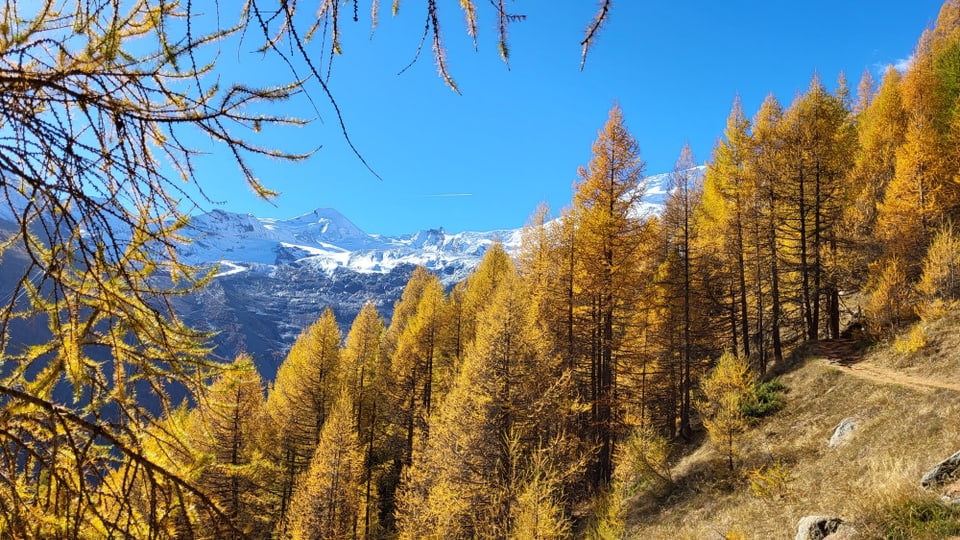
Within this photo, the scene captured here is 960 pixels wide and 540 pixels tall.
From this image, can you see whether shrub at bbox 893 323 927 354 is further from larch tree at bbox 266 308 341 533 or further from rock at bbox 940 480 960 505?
larch tree at bbox 266 308 341 533

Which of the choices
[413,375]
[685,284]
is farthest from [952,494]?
[413,375]

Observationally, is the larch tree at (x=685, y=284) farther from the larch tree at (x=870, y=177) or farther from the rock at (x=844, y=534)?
the rock at (x=844, y=534)

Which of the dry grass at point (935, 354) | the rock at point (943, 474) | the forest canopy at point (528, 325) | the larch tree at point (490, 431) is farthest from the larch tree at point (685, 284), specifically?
the rock at point (943, 474)

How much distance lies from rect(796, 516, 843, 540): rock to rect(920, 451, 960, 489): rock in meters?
1.19

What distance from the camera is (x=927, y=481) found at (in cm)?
569

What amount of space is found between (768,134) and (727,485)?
543 inches

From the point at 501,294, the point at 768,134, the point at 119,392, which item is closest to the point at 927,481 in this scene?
the point at 119,392

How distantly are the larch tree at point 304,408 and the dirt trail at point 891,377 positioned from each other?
21.1m

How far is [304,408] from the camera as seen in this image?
72.6ft

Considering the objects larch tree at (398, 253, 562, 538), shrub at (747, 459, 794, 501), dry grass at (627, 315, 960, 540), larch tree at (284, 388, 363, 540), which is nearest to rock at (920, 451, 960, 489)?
dry grass at (627, 315, 960, 540)

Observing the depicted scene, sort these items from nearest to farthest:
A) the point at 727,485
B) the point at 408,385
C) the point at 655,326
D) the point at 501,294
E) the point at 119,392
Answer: the point at 119,392 → the point at 727,485 → the point at 501,294 → the point at 655,326 → the point at 408,385

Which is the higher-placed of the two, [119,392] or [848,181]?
[848,181]

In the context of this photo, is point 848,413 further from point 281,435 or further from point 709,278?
point 281,435

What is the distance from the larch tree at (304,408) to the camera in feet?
71.4
